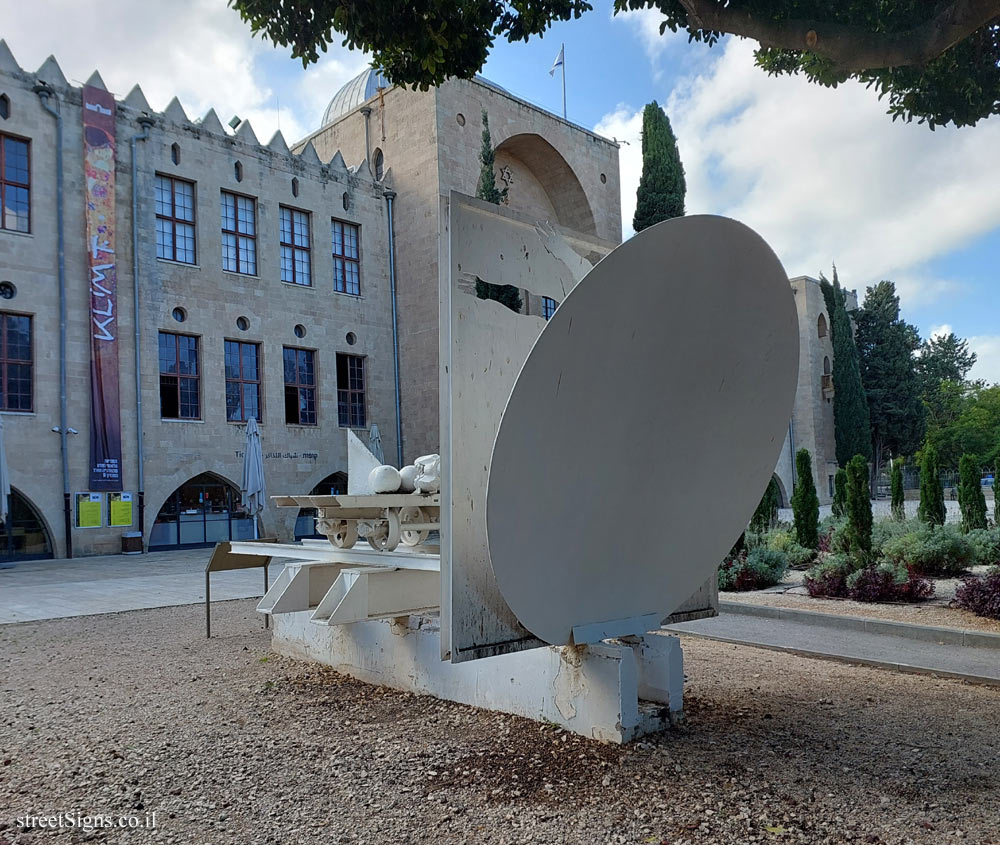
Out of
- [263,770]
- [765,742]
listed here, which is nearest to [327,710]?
[263,770]

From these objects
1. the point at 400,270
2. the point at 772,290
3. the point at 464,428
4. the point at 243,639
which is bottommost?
the point at 243,639

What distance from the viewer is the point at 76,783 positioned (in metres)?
3.98

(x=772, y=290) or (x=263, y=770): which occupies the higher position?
(x=772, y=290)

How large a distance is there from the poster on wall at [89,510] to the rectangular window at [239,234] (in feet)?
24.3

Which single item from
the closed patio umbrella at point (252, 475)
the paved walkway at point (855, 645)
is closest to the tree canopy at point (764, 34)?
the paved walkway at point (855, 645)

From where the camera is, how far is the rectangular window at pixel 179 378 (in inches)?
858

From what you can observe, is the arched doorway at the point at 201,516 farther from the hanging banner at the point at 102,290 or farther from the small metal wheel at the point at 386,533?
the small metal wheel at the point at 386,533

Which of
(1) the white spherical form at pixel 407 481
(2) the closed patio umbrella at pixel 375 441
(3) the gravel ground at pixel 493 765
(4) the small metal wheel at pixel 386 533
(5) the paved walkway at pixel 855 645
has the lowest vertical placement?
(5) the paved walkway at pixel 855 645

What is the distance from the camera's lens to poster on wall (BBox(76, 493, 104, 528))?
769 inches

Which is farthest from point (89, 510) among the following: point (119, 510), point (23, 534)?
point (23, 534)

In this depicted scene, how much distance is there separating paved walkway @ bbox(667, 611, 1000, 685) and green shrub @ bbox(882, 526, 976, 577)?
146 inches

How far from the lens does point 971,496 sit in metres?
14.5

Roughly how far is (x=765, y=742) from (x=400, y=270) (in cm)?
2461

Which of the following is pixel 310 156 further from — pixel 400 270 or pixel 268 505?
pixel 268 505
